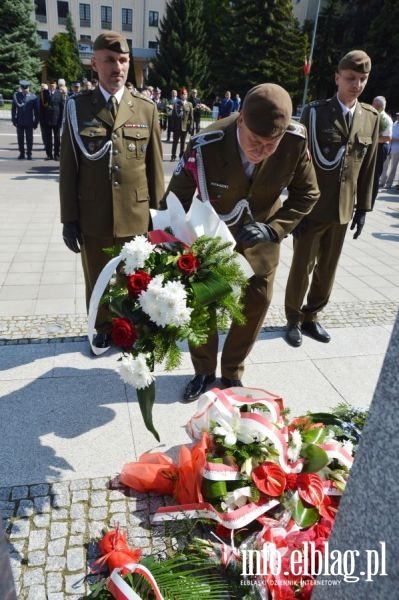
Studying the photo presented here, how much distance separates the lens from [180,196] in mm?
2924

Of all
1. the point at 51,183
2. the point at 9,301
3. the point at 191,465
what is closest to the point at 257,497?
the point at 191,465

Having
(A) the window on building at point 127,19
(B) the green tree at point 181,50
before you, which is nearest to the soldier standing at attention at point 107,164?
(B) the green tree at point 181,50

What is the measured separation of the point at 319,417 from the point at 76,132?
96.8 inches

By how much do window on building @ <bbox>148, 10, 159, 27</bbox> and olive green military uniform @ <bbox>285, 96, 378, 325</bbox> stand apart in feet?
184

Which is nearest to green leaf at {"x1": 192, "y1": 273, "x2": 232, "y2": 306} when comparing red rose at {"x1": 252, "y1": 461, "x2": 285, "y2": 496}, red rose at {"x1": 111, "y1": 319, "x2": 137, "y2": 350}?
red rose at {"x1": 111, "y1": 319, "x2": 137, "y2": 350}

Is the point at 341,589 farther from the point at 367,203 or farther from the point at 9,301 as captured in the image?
the point at 9,301

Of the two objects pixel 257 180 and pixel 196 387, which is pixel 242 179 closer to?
pixel 257 180

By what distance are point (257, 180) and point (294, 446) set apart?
1486 millimetres

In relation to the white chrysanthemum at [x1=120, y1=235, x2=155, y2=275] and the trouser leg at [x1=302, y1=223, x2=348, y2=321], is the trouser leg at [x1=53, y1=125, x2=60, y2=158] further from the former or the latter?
the white chrysanthemum at [x1=120, y1=235, x2=155, y2=275]

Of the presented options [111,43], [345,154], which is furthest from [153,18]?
[111,43]

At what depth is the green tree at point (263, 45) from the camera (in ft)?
114

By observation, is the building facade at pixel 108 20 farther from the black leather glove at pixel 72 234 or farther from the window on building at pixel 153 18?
the black leather glove at pixel 72 234

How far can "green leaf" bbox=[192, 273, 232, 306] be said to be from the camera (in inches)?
84.4

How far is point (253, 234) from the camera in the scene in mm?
2719
